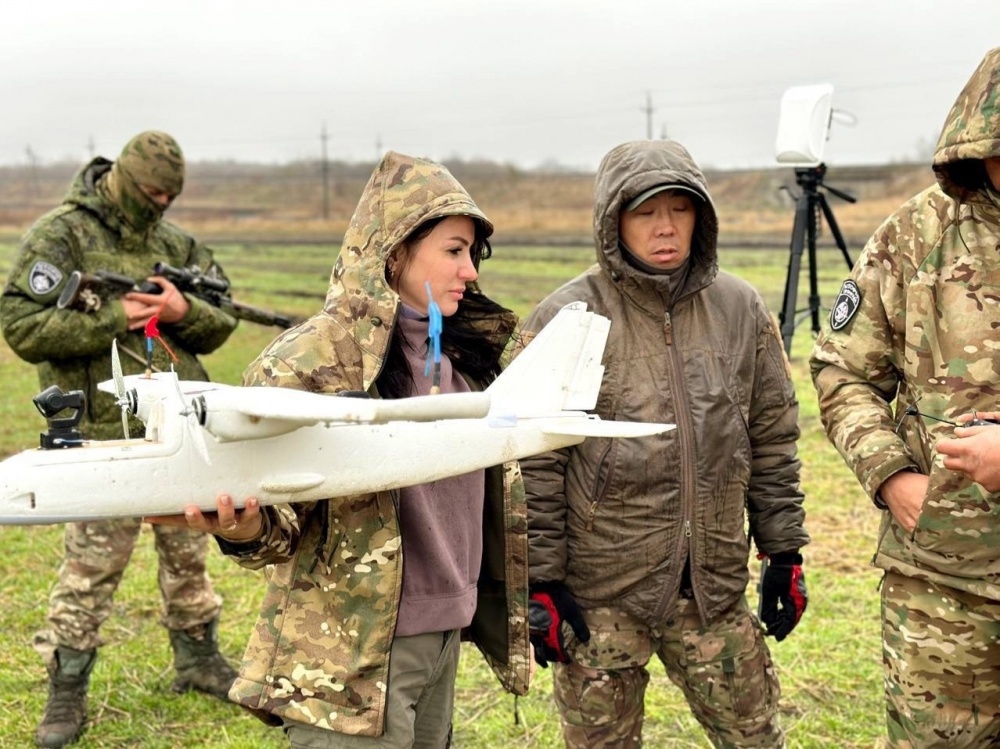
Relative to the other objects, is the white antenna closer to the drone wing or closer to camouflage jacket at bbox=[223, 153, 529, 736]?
camouflage jacket at bbox=[223, 153, 529, 736]

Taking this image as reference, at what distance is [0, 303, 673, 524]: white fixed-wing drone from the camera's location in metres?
2.01

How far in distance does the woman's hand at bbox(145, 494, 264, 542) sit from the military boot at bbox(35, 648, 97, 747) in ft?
8.10

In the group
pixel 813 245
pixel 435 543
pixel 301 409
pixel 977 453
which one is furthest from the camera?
pixel 813 245

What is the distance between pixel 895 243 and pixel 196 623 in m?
3.46

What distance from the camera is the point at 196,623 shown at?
4621mm

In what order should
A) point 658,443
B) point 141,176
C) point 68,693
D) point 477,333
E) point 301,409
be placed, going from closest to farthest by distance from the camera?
point 301,409, point 477,333, point 658,443, point 68,693, point 141,176

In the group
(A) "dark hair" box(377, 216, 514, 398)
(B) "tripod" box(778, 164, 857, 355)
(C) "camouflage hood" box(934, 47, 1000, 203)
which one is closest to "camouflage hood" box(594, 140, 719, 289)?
(A) "dark hair" box(377, 216, 514, 398)

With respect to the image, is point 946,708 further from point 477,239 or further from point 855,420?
point 477,239

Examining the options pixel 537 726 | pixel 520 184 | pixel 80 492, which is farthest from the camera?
pixel 520 184

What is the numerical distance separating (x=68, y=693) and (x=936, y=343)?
374 centimetres

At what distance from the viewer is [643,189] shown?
306 cm

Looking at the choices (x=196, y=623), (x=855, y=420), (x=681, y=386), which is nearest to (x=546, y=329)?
(x=681, y=386)

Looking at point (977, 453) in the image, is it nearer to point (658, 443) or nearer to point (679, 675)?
point (658, 443)

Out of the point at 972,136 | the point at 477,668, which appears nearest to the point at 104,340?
the point at 477,668
